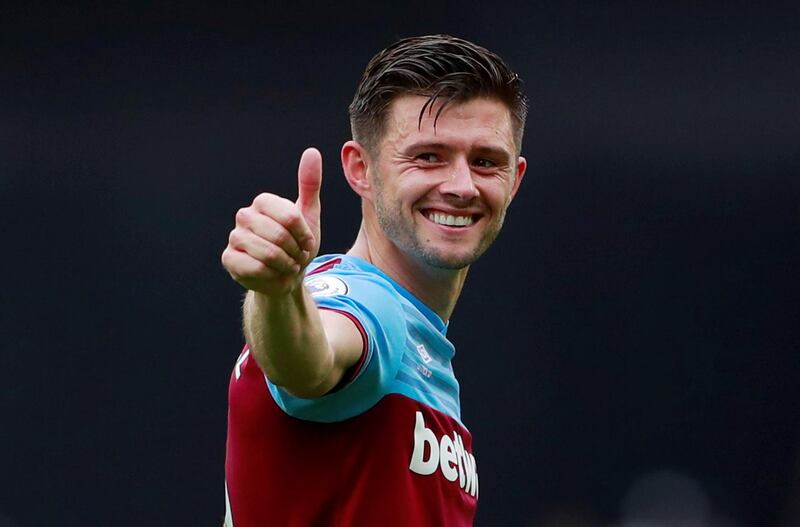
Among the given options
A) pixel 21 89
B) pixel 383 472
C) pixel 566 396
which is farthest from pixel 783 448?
pixel 21 89

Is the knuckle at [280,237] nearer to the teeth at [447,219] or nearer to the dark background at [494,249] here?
the teeth at [447,219]

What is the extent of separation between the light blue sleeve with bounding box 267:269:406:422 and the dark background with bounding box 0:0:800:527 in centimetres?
246

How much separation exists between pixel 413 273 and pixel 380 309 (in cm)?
35

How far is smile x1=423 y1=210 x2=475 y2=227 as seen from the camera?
2.08 m

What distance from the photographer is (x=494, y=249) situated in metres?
4.36

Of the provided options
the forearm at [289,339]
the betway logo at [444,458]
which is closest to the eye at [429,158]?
the betway logo at [444,458]

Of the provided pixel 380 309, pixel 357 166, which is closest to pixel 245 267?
pixel 380 309

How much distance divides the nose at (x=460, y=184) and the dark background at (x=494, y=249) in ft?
7.49

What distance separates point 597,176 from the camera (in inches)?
174

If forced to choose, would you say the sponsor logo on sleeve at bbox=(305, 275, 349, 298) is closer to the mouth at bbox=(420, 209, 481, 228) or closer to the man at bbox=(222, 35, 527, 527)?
the man at bbox=(222, 35, 527, 527)

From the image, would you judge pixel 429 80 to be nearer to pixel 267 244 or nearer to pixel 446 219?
pixel 446 219

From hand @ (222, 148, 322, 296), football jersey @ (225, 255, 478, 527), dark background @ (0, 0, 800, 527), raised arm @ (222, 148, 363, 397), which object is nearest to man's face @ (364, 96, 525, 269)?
football jersey @ (225, 255, 478, 527)

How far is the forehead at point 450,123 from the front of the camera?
6.83 ft

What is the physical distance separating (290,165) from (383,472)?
8.99 ft
